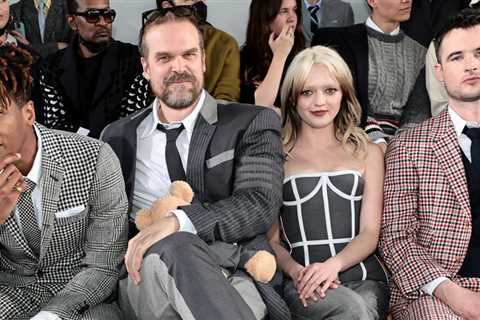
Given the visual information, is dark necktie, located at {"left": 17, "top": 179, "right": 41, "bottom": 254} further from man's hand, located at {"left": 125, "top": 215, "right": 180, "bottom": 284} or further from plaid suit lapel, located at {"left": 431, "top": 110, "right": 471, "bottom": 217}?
plaid suit lapel, located at {"left": 431, "top": 110, "right": 471, "bottom": 217}

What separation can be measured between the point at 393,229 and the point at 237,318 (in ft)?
2.32

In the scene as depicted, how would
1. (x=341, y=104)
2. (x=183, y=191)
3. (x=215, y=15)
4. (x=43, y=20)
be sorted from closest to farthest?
(x=183, y=191), (x=341, y=104), (x=43, y=20), (x=215, y=15)

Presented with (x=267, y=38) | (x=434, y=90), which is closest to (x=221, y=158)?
(x=434, y=90)

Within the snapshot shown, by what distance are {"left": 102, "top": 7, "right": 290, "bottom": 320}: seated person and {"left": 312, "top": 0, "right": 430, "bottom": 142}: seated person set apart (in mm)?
806

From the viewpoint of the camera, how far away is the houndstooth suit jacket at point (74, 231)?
2.05 meters

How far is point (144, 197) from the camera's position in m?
2.38

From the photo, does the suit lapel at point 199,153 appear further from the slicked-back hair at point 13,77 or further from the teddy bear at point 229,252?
the slicked-back hair at point 13,77

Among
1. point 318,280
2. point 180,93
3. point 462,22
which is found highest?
point 462,22

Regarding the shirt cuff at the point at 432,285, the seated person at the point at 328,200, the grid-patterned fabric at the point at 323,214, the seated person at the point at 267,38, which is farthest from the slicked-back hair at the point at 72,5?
the shirt cuff at the point at 432,285

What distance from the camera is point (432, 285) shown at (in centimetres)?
214

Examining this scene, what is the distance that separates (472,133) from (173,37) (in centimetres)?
91

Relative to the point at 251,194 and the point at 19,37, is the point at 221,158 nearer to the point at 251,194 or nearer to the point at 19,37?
the point at 251,194

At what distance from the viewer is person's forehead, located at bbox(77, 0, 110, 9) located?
3.12 m

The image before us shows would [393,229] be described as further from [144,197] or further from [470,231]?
[144,197]
